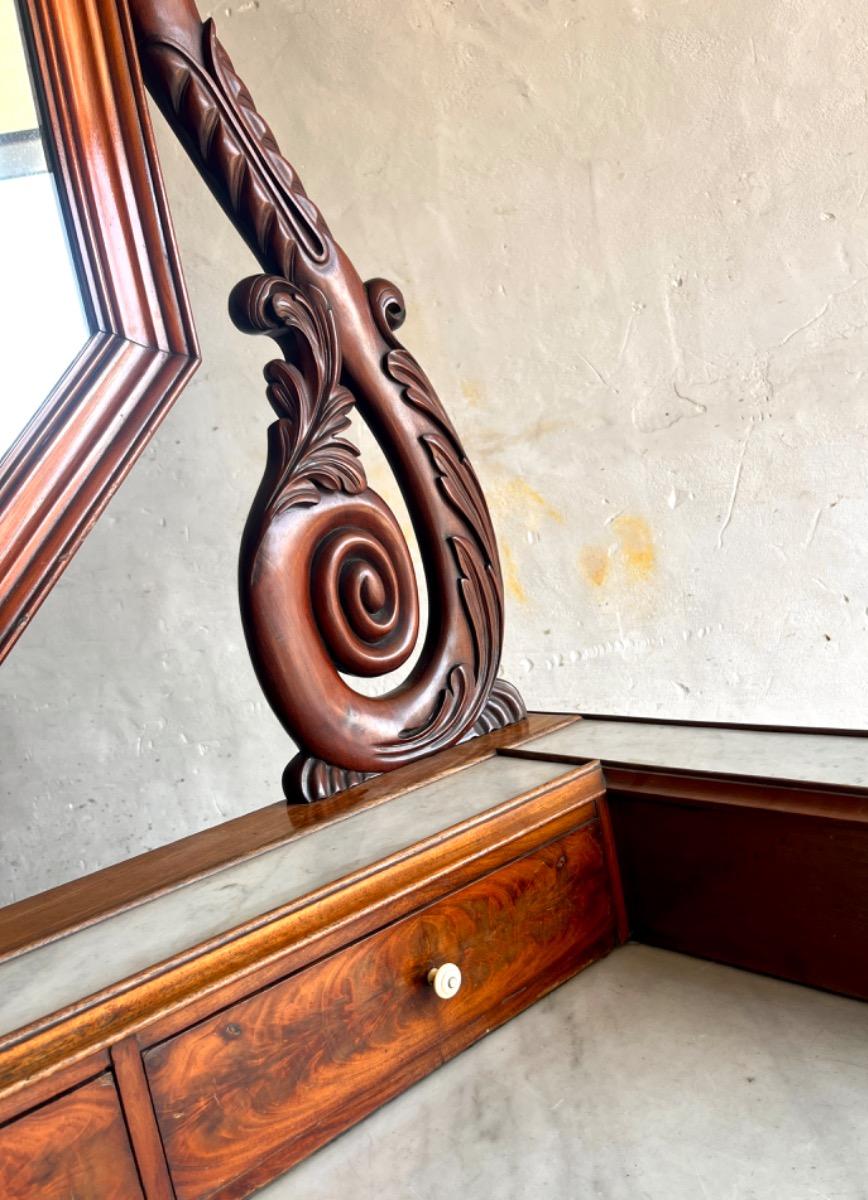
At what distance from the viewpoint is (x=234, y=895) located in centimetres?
62

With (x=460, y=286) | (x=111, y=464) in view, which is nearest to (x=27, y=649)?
(x=460, y=286)

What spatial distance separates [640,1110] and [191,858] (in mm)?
358

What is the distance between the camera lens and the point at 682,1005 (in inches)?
26.3

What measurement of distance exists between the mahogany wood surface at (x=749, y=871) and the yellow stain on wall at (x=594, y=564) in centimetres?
116

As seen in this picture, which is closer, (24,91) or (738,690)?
(24,91)

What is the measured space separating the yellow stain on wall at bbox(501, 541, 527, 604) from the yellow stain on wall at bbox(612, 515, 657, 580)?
0.21m

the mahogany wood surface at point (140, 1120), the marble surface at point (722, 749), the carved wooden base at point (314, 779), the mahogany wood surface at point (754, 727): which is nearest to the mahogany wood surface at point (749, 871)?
the marble surface at point (722, 749)

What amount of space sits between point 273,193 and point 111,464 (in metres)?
0.29

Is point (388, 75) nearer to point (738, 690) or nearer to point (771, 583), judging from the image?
point (771, 583)

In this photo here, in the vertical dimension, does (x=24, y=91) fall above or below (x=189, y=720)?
above

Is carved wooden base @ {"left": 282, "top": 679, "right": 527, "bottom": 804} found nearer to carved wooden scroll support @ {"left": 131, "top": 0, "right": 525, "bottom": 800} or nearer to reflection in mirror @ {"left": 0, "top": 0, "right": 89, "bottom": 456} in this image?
carved wooden scroll support @ {"left": 131, "top": 0, "right": 525, "bottom": 800}

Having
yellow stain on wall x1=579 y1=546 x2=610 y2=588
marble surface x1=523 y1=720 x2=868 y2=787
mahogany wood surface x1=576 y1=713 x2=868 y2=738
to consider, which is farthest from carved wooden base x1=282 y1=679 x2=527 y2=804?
yellow stain on wall x1=579 y1=546 x2=610 y2=588

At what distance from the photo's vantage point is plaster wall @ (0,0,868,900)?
171 cm

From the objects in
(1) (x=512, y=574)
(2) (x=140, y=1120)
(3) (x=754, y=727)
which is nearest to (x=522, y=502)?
(1) (x=512, y=574)
